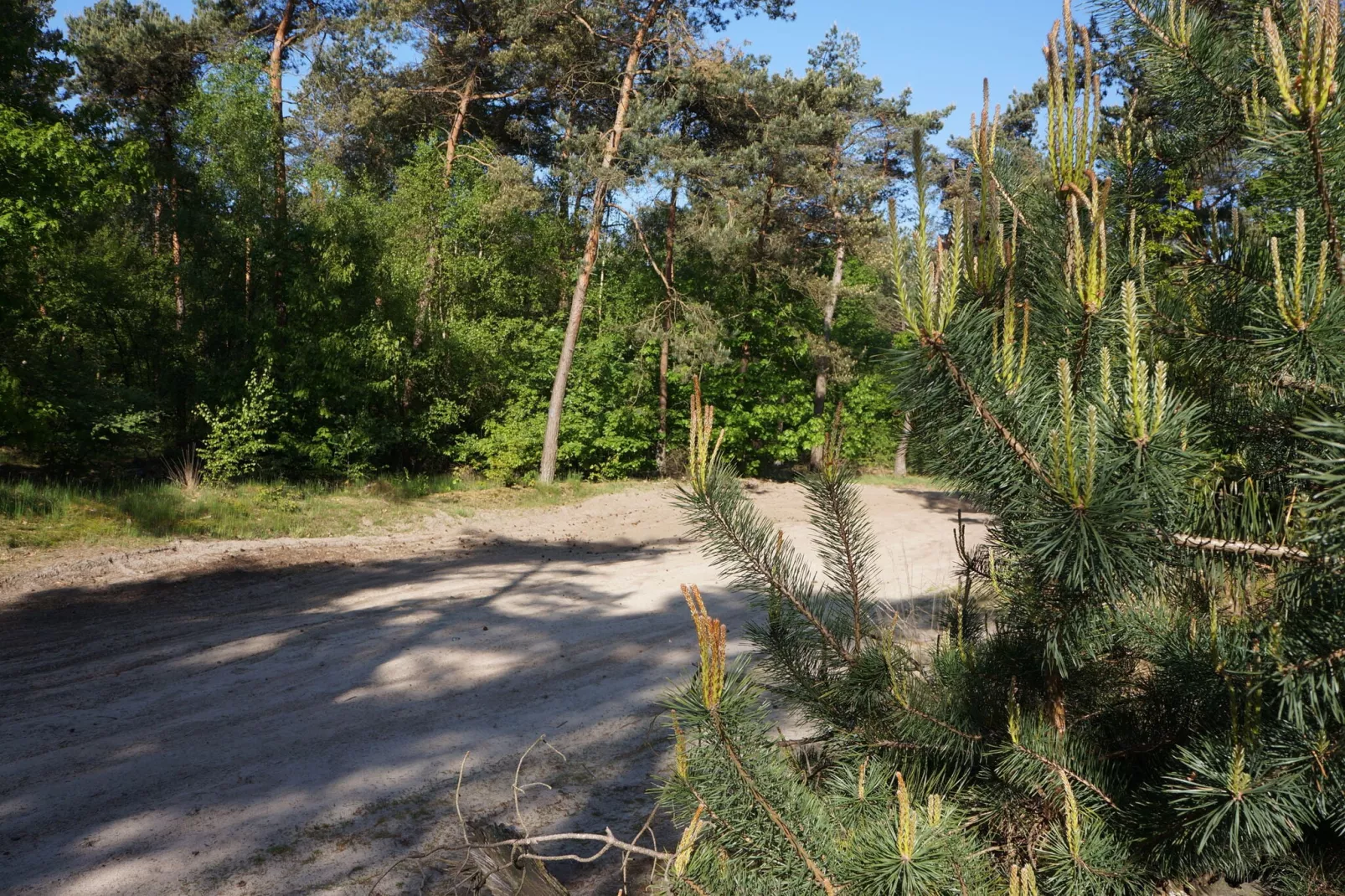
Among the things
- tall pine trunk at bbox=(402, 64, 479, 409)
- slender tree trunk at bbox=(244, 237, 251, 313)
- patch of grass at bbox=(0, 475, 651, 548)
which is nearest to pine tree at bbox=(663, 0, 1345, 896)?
patch of grass at bbox=(0, 475, 651, 548)

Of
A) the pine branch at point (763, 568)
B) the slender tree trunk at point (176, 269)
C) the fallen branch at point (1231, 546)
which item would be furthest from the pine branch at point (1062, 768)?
the slender tree trunk at point (176, 269)

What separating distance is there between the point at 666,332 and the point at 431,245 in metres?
5.89

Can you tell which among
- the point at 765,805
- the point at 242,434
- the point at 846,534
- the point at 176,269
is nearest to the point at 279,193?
the point at 176,269

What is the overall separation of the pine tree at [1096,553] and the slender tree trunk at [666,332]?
59.5ft

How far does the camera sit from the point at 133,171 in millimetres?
12633

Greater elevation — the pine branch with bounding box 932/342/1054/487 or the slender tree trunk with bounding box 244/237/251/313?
the slender tree trunk with bounding box 244/237/251/313

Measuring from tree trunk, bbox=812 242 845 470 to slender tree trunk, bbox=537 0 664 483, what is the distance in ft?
20.5

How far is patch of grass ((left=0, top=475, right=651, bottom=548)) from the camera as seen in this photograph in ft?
35.7

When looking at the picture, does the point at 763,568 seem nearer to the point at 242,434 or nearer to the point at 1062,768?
the point at 1062,768

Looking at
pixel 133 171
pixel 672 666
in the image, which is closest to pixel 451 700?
pixel 672 666

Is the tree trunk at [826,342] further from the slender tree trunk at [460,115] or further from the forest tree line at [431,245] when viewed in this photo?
the slender tree trunk at [460,115]

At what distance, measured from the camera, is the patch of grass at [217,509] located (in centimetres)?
1088

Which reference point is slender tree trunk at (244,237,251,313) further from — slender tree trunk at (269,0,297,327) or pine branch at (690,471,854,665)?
pine branch at (690,471,854,665)

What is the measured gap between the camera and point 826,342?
918 inches
